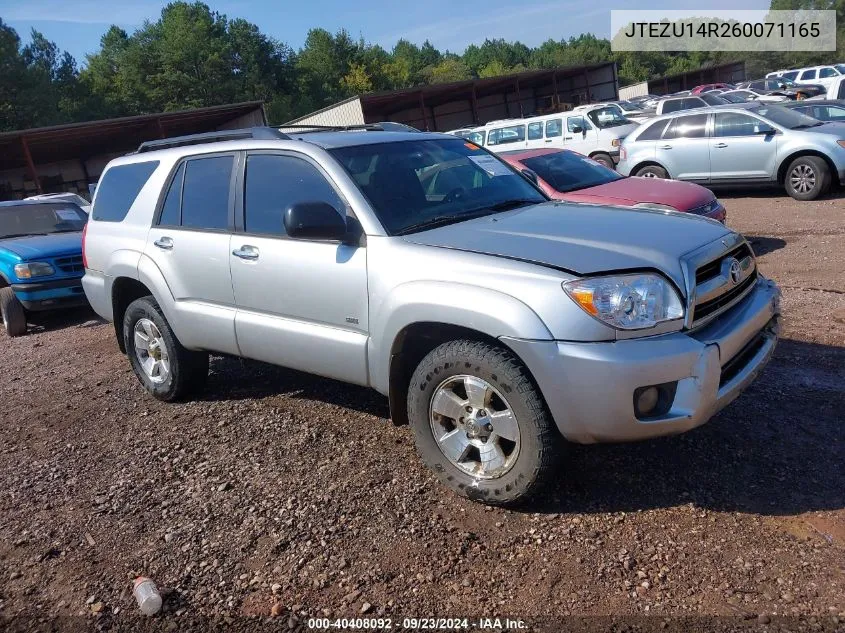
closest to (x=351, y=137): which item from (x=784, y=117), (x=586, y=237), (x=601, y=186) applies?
(x=586, y=237)

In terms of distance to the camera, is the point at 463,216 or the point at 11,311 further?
the point at 11,311

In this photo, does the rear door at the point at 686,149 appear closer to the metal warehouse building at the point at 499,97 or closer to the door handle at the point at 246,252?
the door handle at the point at 246,252

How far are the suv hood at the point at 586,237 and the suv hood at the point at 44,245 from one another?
22.0ft

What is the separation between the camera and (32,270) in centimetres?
866

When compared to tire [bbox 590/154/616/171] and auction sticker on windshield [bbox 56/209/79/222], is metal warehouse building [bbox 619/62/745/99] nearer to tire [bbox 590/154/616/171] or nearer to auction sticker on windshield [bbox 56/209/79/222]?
tire [bbox 590/154/616/171]

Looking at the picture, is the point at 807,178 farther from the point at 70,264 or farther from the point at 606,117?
the point at 70,264

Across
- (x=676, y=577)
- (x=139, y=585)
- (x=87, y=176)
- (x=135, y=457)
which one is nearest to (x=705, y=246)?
(x=676, y=577)

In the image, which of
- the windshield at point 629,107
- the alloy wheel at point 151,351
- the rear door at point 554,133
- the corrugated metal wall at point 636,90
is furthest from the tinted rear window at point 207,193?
the corrugated metal wall at point 636,90

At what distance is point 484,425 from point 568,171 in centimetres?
667

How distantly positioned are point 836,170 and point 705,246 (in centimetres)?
933

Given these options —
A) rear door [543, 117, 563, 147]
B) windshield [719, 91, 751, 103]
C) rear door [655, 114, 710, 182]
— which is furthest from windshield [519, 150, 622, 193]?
windshield [719, 91, 751, 103]

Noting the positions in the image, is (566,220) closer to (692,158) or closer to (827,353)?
(827,353)

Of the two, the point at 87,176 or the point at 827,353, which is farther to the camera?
the point at 87,176

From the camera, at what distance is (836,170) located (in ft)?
36.3
